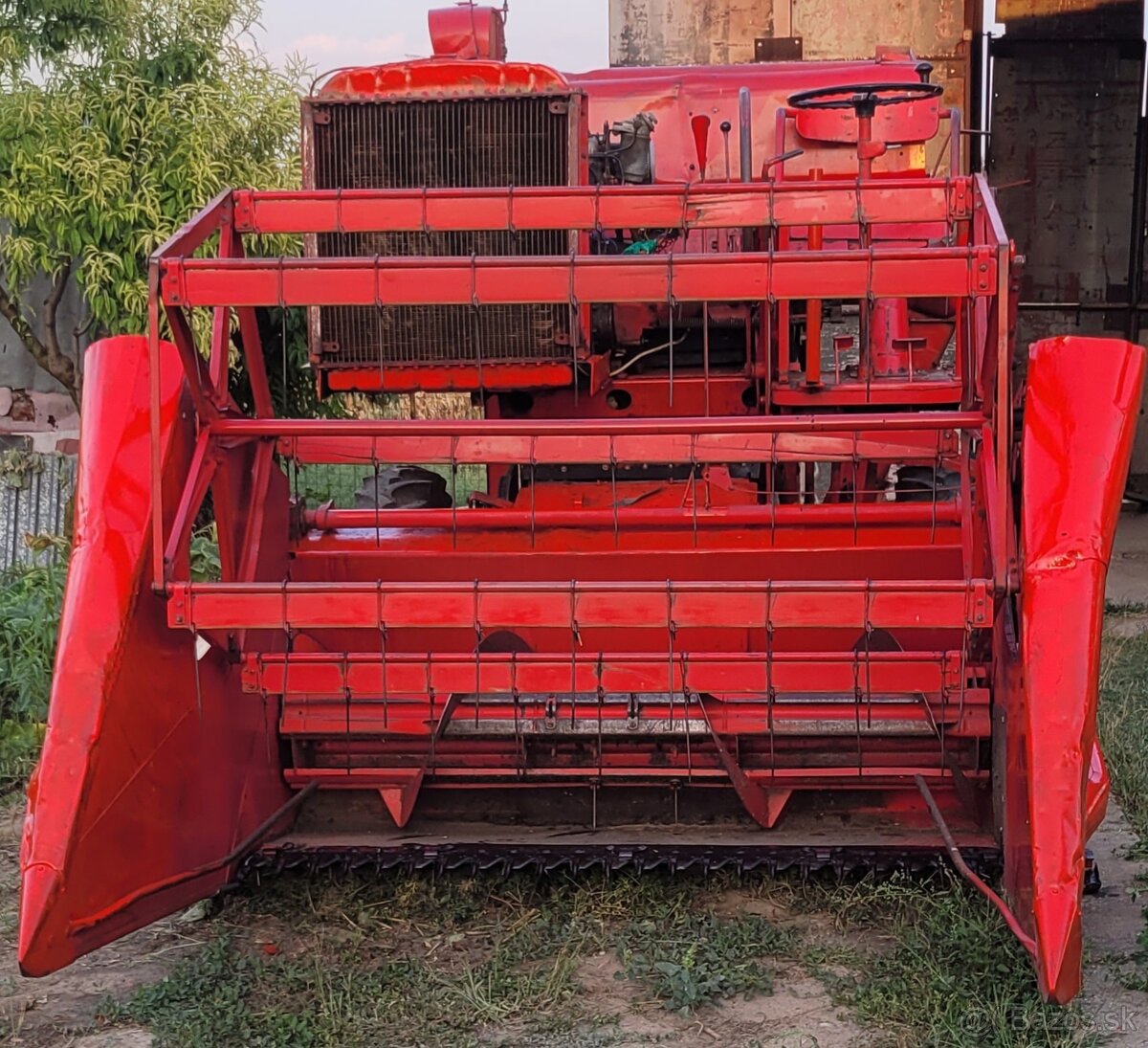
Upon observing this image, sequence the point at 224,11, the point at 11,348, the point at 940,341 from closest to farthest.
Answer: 1. the point at 940,341
2. the point at 224,11
3. the point at 11,348

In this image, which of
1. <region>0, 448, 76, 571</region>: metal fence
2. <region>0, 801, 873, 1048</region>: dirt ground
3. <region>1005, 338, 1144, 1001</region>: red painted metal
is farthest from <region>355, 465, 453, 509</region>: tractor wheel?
<region>0, 448, 76, 571</region>: metal fence

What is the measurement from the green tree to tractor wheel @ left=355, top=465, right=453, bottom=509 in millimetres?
2925

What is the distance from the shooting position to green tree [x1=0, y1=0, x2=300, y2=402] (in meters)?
8.04

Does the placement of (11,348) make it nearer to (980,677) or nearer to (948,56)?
(948,56)

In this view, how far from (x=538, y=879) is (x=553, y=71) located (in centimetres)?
262

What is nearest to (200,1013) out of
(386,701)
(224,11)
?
(386,701)

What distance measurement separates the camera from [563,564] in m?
4.48

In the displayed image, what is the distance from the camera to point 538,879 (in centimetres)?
403

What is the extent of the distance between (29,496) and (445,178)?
4.63 m

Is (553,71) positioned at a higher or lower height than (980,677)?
higher

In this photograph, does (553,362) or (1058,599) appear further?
(553,362)

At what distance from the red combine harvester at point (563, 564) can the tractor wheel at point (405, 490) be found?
59cm

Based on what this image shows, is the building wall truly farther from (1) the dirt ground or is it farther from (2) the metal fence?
(1) the dirt ground

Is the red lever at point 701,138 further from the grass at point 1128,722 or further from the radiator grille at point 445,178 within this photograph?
the grass at point 1128,722
